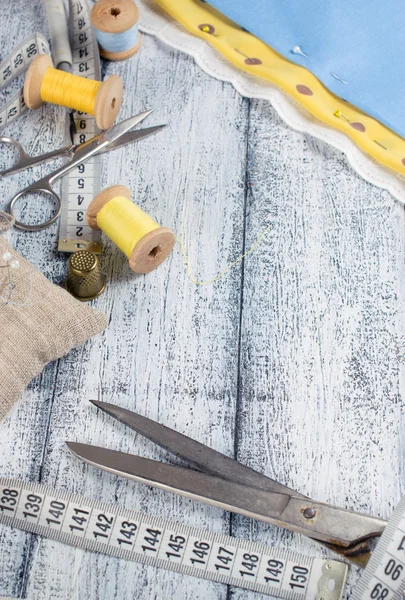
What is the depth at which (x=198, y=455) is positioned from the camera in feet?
6.46

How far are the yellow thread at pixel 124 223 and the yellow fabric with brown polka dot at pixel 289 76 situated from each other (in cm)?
70

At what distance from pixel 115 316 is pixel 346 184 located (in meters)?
0.83

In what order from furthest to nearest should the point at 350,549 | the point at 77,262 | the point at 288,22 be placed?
the point at 288,22 < the point at 77,262 < the point at 350,549

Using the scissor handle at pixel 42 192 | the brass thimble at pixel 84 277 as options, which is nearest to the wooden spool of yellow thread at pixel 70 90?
the scissor handle at pixel 42 192

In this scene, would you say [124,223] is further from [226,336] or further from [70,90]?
[70,90]

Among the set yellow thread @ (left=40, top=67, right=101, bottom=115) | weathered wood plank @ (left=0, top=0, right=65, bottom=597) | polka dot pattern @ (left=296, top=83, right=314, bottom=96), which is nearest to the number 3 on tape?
weathered wood plank @ (left=0, top=0, right=65, bottom=597)

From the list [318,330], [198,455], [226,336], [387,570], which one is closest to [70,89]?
[226,336]

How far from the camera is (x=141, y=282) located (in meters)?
2.28

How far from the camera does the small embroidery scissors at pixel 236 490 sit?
Result: 188 centimetres

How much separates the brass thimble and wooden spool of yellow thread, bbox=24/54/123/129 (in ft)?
1.64

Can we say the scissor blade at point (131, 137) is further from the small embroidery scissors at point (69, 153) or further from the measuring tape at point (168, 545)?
the measuring tape at point (168, 545)

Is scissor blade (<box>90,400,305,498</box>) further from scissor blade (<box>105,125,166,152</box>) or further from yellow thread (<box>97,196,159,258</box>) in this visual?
scissor blade (<box>105,125,166,152</box>)

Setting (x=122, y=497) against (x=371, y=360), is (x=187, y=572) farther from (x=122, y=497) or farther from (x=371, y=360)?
(x=371, y=360)

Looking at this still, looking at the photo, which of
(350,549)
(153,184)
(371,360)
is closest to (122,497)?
(350,549)
